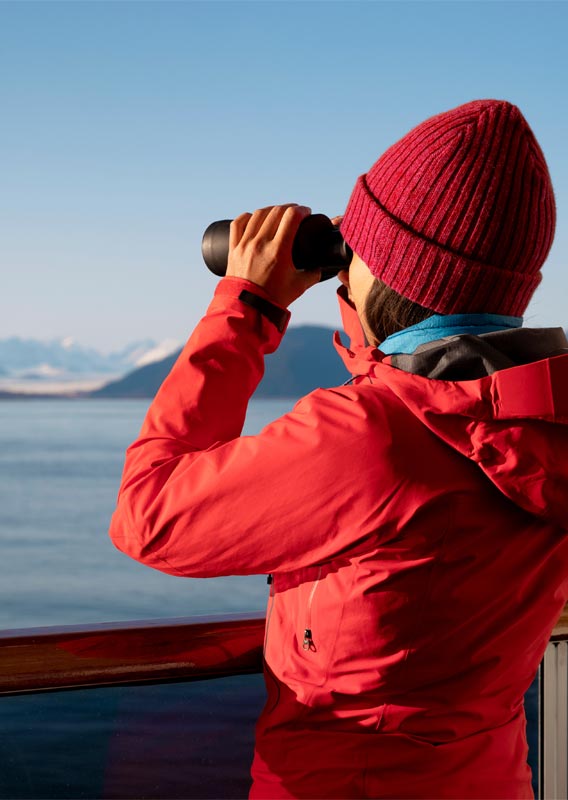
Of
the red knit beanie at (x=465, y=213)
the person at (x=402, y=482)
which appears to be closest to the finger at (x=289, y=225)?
the person at (x=402, y=482)

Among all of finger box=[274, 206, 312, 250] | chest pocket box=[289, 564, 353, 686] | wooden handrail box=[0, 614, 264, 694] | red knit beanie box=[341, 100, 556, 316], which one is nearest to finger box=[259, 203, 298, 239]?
finger box=[274, 206, 312, 250]

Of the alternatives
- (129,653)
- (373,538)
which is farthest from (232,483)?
(129,653)

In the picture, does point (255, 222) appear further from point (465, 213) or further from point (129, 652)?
point (129, 652)

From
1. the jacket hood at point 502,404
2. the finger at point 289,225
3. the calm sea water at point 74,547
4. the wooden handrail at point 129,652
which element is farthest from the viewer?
the calm sea water at point 74,547

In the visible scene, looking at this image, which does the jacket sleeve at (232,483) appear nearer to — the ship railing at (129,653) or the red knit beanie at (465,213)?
the red knit beanie at (465,213)

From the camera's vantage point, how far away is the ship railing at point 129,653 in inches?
45.7

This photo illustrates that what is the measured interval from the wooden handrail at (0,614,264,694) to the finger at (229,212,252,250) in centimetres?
A: 50

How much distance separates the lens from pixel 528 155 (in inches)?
34.0

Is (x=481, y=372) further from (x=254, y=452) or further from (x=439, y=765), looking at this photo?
(x=439, y=765)

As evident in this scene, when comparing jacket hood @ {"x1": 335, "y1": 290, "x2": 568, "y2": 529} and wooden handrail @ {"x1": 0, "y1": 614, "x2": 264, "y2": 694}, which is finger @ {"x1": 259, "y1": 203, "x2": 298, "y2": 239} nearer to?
jacket hood @ {"x1": 335, "y1": 290, "x2": 568, "y2": 529}

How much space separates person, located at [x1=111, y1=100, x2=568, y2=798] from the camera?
0.81 m

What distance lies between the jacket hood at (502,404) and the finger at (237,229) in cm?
23

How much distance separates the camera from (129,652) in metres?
1.20

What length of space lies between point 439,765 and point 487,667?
106 millimetres
